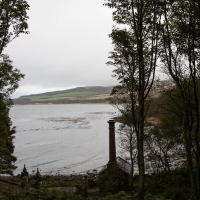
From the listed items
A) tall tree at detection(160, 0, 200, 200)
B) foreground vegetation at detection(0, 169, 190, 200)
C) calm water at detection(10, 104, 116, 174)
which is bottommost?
calm water at detection(10, 104, 116, 174)

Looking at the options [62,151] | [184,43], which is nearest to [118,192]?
[184,43]

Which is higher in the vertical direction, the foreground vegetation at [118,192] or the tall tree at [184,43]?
the tall tree at [184,43]

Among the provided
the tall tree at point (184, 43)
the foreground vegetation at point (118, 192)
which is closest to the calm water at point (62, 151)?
the foreground vegetation at point (118, 192)

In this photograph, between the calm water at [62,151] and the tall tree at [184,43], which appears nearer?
the tall tree at [184,43]

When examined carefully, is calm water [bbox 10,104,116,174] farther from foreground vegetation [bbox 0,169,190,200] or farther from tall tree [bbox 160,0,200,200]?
tall tree [bbox 160,0,200,200]

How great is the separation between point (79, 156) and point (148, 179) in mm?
26270

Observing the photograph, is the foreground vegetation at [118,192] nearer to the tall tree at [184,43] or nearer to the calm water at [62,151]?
the tall tree at [184,43]

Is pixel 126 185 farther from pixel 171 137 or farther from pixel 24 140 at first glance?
pixel 24 140

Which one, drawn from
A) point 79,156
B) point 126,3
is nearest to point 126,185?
point 126,3

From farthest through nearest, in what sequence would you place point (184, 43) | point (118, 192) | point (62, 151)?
point (62, 151)
point (118, 192)
point (184, 43)

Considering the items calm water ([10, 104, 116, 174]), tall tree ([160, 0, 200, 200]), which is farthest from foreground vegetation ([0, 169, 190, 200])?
calm water ([10, 104, 116, 174])

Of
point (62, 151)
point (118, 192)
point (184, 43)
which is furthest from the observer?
point (62, 151)

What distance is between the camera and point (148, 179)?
19125 mm

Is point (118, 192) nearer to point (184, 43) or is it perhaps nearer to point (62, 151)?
point (184, 43)
